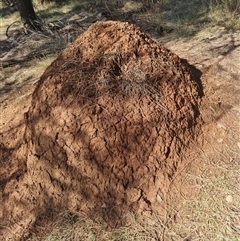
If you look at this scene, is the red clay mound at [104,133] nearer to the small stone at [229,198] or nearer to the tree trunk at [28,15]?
the small stone at [229,198]

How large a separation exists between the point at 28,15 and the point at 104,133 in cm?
429

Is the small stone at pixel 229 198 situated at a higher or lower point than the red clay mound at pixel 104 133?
lower

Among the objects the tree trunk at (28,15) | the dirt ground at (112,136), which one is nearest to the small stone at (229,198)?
the dirt ground at (112,136)

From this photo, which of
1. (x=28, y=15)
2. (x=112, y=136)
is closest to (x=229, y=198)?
(x=112, y=136)

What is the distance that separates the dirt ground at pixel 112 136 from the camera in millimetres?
2725

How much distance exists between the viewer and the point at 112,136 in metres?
2.76

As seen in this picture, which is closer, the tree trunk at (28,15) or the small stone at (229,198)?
the small stone at (229,198)

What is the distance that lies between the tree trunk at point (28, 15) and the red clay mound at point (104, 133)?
3507 millimetres

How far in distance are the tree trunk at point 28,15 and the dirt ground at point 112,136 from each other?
3426 millimetres

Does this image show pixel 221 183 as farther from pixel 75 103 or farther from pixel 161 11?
pixel 161 11

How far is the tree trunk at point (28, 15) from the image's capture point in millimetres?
6160

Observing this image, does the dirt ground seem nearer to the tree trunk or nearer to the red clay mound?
the red clay mound

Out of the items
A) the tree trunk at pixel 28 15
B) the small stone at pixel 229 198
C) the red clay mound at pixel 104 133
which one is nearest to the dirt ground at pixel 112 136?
the red clay mound at pixel 104 133

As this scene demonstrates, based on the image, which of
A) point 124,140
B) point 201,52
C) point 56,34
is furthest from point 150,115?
point 56,34
